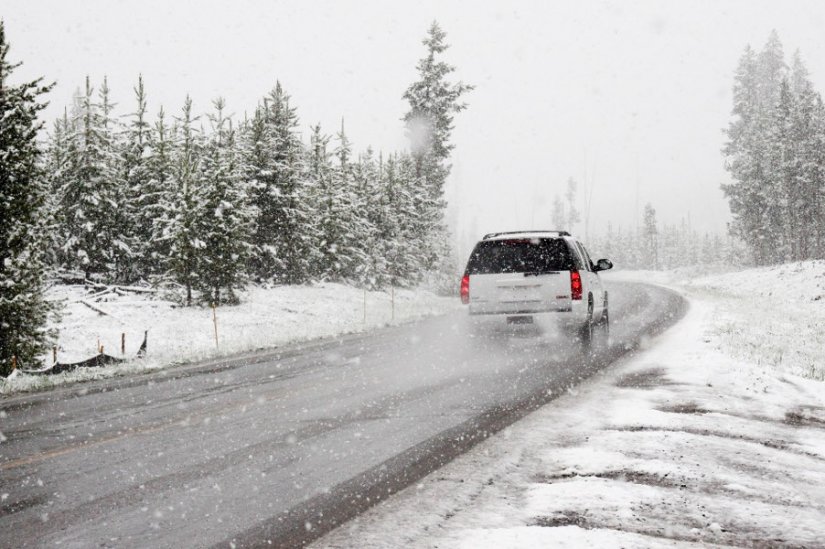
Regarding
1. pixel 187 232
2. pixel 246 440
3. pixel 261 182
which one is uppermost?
pixel 261 182

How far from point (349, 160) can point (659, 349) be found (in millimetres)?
26678

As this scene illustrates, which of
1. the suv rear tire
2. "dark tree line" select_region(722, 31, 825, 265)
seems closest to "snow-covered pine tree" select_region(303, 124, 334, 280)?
the suv rear tire

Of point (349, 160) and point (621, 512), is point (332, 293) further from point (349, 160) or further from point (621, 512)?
point (621, 512)

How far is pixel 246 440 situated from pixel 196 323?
16528 millimetres

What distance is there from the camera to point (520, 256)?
38.9ft

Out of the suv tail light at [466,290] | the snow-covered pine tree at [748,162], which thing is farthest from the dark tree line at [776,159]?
the suv tail light at [466,290]

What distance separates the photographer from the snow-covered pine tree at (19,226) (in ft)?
41.9

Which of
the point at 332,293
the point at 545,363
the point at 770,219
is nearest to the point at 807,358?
the point at 545,363

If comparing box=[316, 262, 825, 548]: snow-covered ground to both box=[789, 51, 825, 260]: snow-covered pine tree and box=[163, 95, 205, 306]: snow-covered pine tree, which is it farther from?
box=[789, 51, 825, 260]: snow-covered pine tree

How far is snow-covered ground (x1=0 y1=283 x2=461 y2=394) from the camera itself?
13.8m

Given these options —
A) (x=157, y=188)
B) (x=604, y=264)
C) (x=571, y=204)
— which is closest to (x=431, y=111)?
(x=157, y=188)

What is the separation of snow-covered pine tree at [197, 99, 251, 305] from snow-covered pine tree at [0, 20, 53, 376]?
30.8 feet

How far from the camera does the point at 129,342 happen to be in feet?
62.2

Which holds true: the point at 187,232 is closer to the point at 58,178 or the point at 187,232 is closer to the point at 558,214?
the point at 58,178
